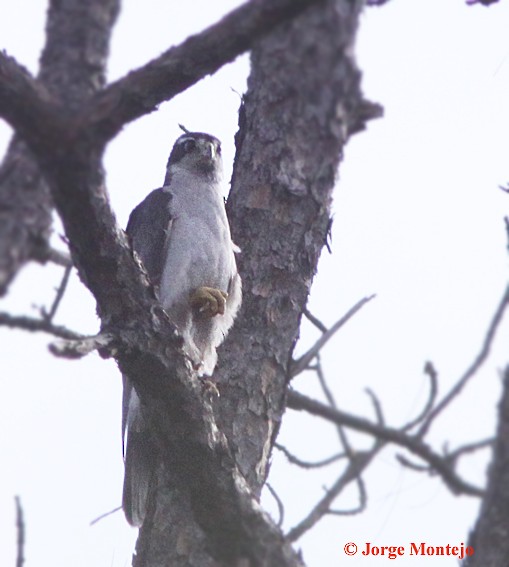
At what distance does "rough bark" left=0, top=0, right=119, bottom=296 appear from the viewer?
238 cm

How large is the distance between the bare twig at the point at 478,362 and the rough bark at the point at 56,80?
4.31ft

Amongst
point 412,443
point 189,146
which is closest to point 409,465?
point 412,443

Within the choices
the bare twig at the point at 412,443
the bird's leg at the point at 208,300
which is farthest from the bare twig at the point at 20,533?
the bird's leg at the point at 208,300

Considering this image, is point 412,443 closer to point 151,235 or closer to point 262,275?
point 262,275

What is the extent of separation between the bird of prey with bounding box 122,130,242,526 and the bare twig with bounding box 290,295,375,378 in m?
0.53

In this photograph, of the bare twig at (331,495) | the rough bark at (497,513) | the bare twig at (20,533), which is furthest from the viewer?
the bare twig at (331,495)

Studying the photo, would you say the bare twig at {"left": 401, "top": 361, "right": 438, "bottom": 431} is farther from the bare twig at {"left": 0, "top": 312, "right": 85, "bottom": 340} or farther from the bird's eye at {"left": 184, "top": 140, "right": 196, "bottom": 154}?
the bird's eye at {"left": 184, "top": 140, "right": 196, "bottom": 154}

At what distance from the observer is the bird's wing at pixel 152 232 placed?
5.84 metres

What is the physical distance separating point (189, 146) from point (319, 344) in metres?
2.85

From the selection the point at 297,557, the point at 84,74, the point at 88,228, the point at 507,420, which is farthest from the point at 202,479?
the point at 84,74

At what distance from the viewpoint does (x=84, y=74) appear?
2.42 meters

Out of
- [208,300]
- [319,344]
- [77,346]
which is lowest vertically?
[77,346]

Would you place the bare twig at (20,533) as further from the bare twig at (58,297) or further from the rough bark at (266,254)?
the rough bark at (266,254)

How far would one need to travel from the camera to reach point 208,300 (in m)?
5.53
